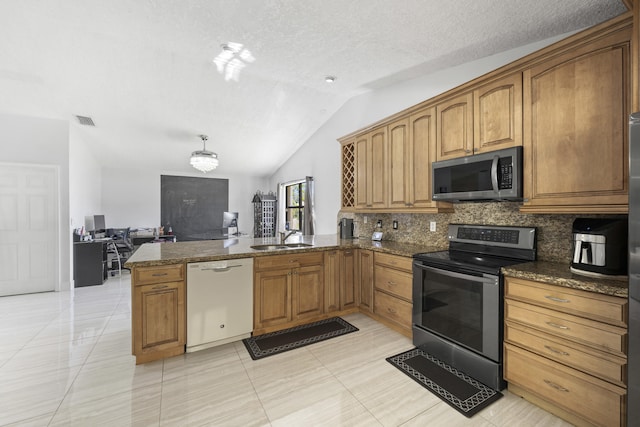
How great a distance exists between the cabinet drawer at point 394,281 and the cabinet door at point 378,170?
32.5 inches

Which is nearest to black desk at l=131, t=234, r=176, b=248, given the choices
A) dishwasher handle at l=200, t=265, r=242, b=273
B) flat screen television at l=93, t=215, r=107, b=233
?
flat screen television at l=93, t=215, r=107, b=233

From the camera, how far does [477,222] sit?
2609 millimetres

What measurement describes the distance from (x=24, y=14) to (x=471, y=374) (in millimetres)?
4843

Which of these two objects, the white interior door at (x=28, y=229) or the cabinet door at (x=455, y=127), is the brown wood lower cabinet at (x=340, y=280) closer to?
the cabinet door at (x=455, y=127)

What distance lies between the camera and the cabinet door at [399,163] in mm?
3016

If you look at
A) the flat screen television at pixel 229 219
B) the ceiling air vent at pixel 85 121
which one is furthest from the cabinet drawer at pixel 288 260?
the flat screen television at pixel 229 219

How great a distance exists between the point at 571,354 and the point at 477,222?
1275mm

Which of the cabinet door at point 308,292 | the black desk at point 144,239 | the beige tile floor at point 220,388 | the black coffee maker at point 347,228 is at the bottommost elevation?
the beige tile floor at point 220,388

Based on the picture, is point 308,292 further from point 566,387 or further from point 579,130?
point 579,130

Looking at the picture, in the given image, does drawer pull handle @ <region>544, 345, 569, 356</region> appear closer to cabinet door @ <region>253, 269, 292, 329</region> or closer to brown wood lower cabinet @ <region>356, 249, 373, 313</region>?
brown wood lower cabinet @ <region>356, 249, 373, 313</region>

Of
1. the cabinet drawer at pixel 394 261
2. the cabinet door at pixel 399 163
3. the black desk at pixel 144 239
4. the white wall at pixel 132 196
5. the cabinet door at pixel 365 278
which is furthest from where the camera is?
the white wall at pixel 132 196

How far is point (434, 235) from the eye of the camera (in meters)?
3.01

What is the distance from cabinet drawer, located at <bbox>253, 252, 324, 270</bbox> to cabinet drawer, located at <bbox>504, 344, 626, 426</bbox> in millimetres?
1788

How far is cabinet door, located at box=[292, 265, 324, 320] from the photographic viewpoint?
2.87 meters
